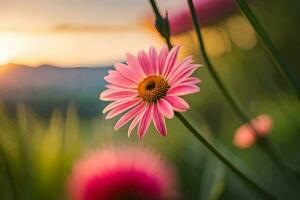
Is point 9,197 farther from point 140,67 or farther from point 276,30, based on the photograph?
point 276,30

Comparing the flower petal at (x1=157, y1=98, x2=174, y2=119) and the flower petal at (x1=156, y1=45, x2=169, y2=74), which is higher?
the flower petal at (x1=156, y1=45, x2=169, y2=74)

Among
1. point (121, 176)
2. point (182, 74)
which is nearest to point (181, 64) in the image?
point (182, 74)

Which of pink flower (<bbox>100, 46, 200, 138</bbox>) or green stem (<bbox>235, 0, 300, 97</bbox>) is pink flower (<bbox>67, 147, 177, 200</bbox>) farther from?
green stem (<bbox>235, 0, 300, 97</bbox>)

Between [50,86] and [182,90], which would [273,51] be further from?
[50,86]

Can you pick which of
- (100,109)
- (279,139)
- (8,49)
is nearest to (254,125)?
(279,139)

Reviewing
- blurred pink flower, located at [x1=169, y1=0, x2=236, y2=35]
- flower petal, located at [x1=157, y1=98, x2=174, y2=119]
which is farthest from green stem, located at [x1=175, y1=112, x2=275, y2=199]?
blurred pink flower, located at [x1=169, y1=0, x2=236, y2=35]

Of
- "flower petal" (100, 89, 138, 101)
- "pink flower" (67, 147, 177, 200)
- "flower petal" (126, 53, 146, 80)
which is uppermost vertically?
"flower petal" (126, 53, 146, 80)

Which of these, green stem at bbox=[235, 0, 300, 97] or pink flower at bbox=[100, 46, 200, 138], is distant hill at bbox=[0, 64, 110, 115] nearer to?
pink flower at bbox=[100, 46, 200, 138]
